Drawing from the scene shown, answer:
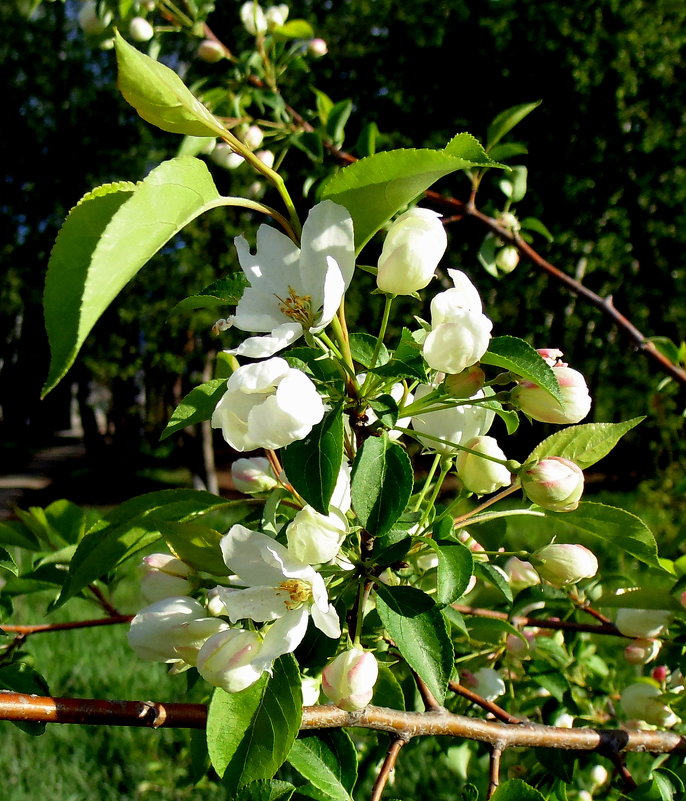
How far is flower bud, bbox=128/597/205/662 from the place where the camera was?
0.66 metres

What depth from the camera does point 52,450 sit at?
46.3 ft

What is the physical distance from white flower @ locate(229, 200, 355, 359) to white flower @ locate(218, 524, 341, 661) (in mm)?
154

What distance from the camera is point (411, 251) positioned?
58cm

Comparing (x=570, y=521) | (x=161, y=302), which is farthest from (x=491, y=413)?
(x=161, y=302)

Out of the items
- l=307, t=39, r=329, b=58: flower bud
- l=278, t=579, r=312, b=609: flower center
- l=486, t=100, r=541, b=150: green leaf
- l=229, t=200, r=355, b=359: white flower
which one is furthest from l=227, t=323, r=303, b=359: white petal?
l=307, t=39, r=329, b=58: flower bud

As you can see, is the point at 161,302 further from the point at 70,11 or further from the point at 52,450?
the point at 52,450

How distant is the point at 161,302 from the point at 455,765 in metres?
6.63

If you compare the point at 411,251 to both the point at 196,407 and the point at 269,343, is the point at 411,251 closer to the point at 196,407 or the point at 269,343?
the point at 269,343

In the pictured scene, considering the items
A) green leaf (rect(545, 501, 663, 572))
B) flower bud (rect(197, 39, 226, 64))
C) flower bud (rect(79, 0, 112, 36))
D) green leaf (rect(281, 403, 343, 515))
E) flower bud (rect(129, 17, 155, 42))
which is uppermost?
flower bud (rect(79, 0, 112, 36))

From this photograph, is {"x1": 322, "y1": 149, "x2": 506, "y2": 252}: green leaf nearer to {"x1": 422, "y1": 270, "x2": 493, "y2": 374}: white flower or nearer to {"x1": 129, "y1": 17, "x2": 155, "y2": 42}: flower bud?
{"x1": 422, "y1": 270, "x2": 493, "y2": 374}: white flower

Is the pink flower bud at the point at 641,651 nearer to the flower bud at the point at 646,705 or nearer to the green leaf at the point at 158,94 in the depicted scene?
the flower bud at the point at 646,705

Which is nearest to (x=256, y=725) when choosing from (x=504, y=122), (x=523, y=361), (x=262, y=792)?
(x=262, y=792)

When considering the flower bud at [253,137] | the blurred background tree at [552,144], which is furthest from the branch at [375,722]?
the blurred background tree at [552,144]

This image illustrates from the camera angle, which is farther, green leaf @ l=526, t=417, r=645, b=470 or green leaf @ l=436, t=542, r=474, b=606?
green leaf @ l=526, t=417, r=645, b=470
